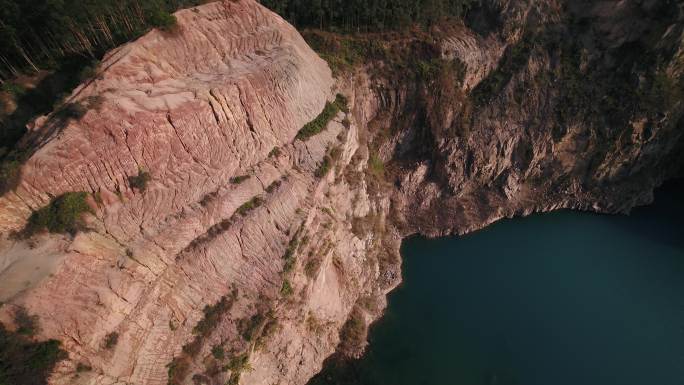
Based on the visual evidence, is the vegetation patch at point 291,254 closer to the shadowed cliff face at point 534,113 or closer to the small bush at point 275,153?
the small bush at point 275,153

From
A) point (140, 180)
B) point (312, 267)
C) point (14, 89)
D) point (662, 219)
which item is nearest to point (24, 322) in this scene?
point (140, 180)

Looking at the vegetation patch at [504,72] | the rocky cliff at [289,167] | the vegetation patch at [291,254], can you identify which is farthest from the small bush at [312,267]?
the vegetation patch at [504,72]

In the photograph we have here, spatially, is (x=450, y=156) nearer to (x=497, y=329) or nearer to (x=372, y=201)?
(x=372, y=201)

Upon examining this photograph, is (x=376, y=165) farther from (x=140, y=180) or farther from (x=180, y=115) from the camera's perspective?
(x=140, y=180)

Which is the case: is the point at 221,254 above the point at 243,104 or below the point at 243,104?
below

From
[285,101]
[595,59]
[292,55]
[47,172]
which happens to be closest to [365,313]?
[285,101]

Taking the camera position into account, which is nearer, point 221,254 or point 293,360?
point 221,254

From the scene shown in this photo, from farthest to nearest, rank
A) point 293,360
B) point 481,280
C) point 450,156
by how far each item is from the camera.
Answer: point 450,156 < point 481,280 < point 293,360
